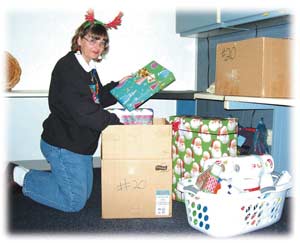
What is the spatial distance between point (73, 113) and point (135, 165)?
1.23 ft

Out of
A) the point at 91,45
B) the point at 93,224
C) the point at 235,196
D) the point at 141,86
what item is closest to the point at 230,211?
the point at 235,196

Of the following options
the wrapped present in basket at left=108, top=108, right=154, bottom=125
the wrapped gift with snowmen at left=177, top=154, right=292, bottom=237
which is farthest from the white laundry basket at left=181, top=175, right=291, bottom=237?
the wrapped present in basket at left=108, top=108, right=154, bottom=125

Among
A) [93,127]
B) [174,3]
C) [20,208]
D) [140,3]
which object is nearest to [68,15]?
[140,3]

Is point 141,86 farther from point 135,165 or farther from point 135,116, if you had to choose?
point 135,165

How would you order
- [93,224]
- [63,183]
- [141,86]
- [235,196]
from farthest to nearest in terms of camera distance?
[141,86], [63,183], [93,224], [235,196]

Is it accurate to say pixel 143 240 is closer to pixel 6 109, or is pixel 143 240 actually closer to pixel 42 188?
pixel 42 188

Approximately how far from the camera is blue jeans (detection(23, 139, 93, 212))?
167cm

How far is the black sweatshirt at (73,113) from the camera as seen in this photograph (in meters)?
1.58

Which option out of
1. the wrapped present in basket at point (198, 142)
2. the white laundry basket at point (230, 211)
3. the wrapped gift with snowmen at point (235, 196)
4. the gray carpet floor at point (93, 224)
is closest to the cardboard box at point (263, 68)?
the wrapped present in basket at point (198, 142)

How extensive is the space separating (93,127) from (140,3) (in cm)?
135

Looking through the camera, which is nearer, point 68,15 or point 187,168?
point 187,168

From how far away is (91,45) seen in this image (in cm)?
175

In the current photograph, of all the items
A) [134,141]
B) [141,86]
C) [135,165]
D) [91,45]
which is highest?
[91,45]
